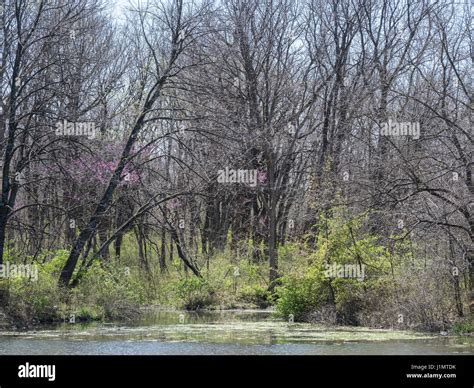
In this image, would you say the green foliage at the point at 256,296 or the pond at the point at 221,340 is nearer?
the pond at the point at 221,340

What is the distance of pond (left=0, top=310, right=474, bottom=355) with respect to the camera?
16.9 meters

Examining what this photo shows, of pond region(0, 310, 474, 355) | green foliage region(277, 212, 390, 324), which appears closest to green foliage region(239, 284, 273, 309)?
green foliage region(277, 212, 390, 324)

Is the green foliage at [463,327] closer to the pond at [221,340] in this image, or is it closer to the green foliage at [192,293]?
the pond at [221,340]

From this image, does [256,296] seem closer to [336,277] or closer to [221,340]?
[336,277]

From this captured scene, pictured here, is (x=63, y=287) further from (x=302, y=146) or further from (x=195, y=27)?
(x=302, y=146)

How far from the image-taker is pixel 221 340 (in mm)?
19000

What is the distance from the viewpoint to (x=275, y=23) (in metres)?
36.4

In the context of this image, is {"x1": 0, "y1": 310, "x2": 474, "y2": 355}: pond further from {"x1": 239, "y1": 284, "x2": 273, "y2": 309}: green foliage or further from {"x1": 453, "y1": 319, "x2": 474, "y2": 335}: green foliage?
{"x1": 239, "y1": 284, "x2": 273, "y2": 309}: green foliage

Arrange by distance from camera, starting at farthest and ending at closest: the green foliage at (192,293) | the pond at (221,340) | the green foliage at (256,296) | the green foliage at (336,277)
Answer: the green foliage at (256,296), the green foliage at (192,293), the green foliage at (336,277), the pond at (221,340)

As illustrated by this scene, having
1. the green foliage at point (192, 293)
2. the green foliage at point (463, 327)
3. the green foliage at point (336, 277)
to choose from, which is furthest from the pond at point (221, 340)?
the green foliage at point (192, 293)

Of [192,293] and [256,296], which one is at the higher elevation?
[192,293]

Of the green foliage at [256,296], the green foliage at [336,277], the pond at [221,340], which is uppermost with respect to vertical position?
the green foliage at [336,277]

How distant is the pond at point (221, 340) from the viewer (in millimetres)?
16938

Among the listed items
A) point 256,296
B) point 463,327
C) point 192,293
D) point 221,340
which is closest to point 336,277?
point 463,327
